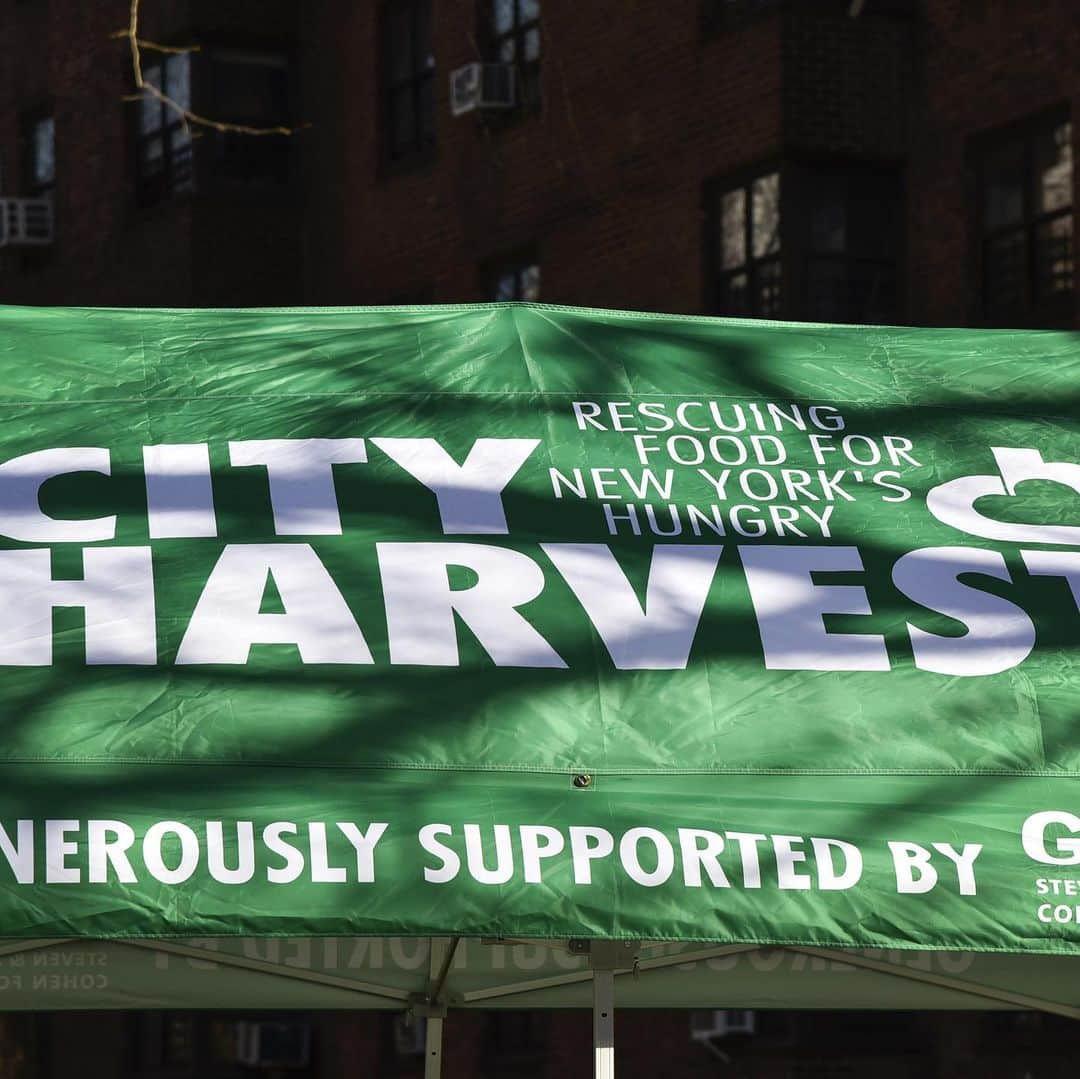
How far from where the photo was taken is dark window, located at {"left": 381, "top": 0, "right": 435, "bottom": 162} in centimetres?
2478

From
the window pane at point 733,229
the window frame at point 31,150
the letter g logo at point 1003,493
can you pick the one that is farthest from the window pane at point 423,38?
the letter g logo at point 1003,493

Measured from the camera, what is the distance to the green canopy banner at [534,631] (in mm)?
5594

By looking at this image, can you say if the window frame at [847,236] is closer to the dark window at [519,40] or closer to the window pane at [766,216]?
the window pane at [766,216]

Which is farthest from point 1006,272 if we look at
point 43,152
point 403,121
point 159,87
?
point 43,152

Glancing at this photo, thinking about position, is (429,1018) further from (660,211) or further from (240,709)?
(660,211)

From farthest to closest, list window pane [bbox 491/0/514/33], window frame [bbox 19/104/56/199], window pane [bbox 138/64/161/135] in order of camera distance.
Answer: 1. window frame [bbox 19/104/56/199]
2. window pane [bbox 138/64/161/135]
3. window pane [bbox 491/0/514/33]

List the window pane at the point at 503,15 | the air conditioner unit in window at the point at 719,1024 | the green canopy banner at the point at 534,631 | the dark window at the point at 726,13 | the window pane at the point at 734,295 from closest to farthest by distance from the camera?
the green canopy banner at the point at 534,631 → the air conditioner unit in window at the point at 719,1024 → the dark window at the point at 726,13 → the window pane at the point at 734,295 → the window pane at the point at 503,15

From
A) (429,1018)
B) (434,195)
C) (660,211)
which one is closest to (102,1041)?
(434,195)

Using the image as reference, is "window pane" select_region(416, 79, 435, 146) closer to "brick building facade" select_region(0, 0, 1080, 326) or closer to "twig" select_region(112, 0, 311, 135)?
"brick building facade" select_region(0, 0, 1080, 326)

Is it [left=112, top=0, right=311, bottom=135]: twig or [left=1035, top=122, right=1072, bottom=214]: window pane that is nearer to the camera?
[left=112, top=0, right=311, bottom=135]: twig

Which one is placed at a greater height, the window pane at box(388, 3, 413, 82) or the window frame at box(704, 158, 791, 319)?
the window pane at box(388, 3, 413, 82)

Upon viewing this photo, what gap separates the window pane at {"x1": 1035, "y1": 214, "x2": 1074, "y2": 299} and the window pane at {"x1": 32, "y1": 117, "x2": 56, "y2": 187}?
46.7 ft

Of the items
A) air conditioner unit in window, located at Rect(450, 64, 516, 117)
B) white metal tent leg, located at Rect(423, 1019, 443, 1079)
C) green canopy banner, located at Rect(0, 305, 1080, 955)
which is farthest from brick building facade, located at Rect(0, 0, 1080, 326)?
white metal tent leg, located at Rect(423, 1019, 443, 1079)

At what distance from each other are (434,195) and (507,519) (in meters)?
18.1
